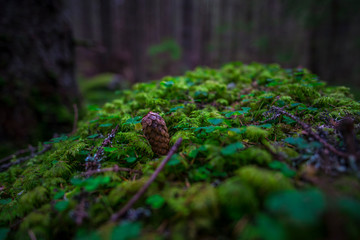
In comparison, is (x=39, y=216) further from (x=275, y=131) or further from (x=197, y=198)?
(x=275, y=131)

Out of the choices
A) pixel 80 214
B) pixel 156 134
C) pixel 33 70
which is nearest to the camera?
pixel 80 214

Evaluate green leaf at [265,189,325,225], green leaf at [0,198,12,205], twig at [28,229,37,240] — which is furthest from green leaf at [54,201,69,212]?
green leaf at [265,189,325,225]

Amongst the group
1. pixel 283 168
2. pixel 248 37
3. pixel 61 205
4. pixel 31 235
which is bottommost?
pixel 31 235

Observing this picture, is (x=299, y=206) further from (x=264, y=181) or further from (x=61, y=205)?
(x=61, y=205)

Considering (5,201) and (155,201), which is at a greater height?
(155,201)

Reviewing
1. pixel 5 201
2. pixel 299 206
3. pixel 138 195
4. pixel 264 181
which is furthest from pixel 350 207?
pixel 5 201

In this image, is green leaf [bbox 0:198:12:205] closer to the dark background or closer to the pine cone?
the pine cone

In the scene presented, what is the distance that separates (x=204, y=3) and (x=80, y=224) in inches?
1149

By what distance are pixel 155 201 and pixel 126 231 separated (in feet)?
0.73

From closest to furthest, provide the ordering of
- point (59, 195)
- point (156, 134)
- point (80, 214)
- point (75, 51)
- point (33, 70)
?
point (80, 214) → point (59, 195) → point (156, 134) → point (33, 70) → point (75, 51)

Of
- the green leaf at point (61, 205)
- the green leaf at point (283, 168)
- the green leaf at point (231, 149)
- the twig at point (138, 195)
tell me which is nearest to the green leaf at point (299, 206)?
the green leaf at point (283, 168)

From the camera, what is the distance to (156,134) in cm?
172

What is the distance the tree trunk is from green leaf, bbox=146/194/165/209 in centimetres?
375

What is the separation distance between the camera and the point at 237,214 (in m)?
0.95
